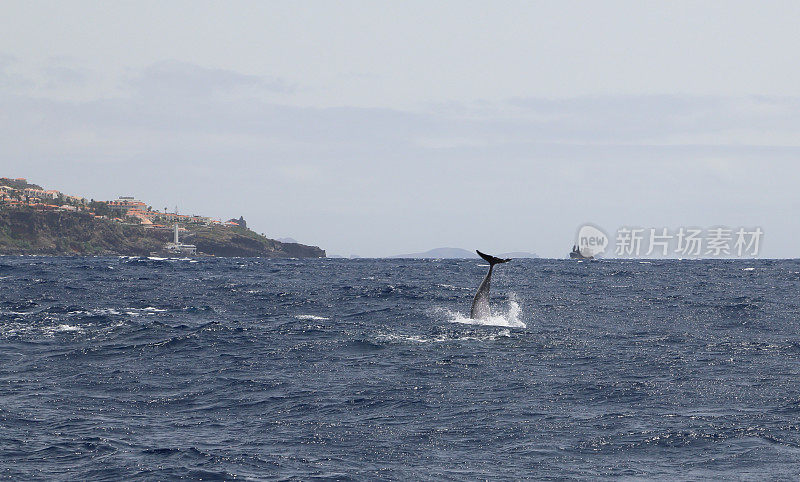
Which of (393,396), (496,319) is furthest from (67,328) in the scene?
(496,319)

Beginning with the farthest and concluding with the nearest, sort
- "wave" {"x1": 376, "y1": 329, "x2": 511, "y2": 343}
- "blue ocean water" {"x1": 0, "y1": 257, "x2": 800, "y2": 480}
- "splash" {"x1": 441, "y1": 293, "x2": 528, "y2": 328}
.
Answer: "splash" {"x1": 441, "y1": 293, "x2": 528, "y2": 328} → "wave" {"x1": 376, "y1": 329, "x2": 511, "y2": 343} → "blue ocean water" {"x1": 0, "y1": 257, "x2": 800, "y2": 480}

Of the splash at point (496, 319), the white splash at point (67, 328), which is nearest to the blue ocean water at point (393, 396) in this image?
the white splash at point (67, 328)

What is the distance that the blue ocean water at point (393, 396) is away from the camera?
50.0 ft

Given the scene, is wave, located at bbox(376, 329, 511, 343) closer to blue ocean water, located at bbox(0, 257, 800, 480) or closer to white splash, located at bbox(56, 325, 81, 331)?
blue ocean water, located at bbox(0, 257, 800, 480)

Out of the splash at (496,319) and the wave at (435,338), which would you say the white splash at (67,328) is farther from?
the splash at (496,319)

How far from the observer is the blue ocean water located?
50.0ft

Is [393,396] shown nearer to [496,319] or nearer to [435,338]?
[435,338]

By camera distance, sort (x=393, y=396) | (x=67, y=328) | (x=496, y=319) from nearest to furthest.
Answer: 1. (x=393, y=396)
2. (x=67, y=328)
3. (x=496, y=319)

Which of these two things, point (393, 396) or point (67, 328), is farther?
point (67, 328)

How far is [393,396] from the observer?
832 inches

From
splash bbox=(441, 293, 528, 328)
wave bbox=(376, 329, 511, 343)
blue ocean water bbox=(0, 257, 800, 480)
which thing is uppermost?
splash bbox=(441, 293, 528, 328)

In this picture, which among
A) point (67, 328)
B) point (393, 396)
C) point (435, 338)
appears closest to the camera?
point (393, 396)

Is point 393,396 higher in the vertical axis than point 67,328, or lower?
lower

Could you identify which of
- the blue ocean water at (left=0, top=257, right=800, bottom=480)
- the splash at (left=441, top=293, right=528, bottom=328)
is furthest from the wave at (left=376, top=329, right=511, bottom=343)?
the splash at (left=441, top=293, right=528, bottom=328)
